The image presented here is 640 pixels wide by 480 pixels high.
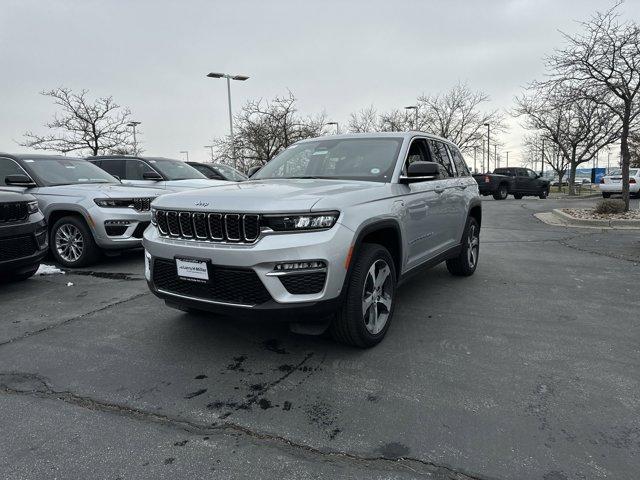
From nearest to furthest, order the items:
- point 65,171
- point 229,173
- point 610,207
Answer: point 65,171 → point 610,207 → point 229,173

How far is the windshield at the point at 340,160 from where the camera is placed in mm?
4293

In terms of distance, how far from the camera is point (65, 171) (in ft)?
25.4

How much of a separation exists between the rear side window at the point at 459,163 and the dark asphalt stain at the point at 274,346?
3476 millimetres

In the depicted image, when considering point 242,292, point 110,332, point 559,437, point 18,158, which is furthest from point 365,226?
point 18,158

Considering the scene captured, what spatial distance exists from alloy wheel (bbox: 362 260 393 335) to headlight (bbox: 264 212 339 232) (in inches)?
24.5

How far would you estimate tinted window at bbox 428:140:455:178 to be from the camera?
17.2 ft

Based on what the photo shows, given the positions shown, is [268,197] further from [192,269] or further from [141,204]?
[141,204]

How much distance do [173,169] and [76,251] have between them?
3.83 metres

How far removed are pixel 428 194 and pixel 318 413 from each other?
8.70 ft

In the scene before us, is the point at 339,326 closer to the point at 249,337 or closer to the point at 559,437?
the point at 249,337

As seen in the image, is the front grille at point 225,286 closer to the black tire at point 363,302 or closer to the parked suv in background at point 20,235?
the black tire at point 363,302

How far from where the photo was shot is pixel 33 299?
17.5 feet

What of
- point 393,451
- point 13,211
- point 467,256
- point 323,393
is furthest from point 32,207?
point 467,256

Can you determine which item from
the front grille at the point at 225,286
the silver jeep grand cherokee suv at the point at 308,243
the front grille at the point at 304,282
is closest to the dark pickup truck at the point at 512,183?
the silver jeep grand cherokee suv at the point at 308,243
